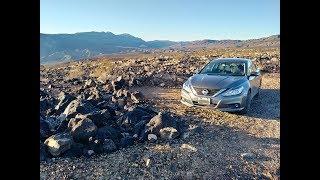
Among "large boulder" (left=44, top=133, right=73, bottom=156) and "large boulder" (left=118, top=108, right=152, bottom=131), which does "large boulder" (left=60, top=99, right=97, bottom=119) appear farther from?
"large boulder" (left=44, top=133, right=73, bottom=156)

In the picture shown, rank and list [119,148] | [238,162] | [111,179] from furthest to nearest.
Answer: [119,148], [238,162], [111,179]

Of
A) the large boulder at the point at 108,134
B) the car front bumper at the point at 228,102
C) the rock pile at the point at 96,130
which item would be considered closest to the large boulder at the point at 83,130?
the rock pile at the point at 96,130

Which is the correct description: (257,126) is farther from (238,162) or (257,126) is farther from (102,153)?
(102,153)

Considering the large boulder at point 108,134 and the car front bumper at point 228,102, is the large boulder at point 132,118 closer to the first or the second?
the large boulder at point 108,134

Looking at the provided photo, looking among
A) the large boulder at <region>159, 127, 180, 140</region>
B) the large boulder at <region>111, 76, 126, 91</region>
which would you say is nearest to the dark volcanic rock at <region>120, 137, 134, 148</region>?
the large boulder at <region>159, 127, 180, 140</region>

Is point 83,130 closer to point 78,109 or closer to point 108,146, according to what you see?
point 108,146

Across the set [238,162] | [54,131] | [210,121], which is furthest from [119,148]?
[210,121]

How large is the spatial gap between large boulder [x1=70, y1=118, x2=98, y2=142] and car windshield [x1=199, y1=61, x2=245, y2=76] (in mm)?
5347

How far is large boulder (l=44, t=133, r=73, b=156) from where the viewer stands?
664 centimetres

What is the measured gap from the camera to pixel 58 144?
666cm

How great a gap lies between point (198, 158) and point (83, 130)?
2493mm
